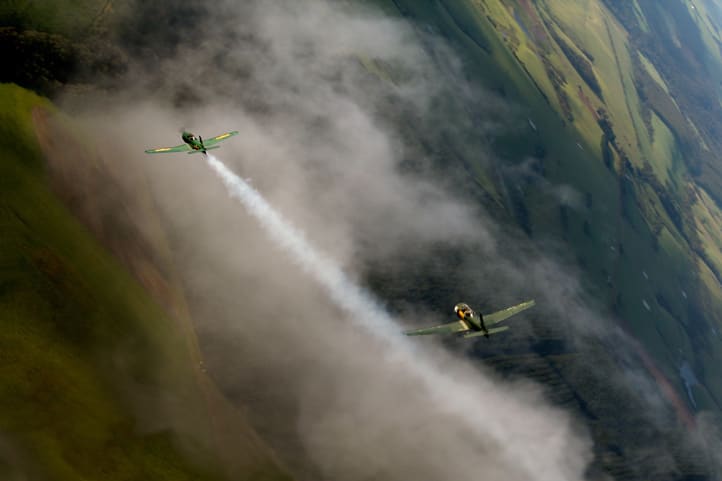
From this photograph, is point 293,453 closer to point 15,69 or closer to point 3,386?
point 3,386

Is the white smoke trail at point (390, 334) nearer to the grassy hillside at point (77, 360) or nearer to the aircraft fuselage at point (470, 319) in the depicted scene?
the grassy hillside at point (77, 360)

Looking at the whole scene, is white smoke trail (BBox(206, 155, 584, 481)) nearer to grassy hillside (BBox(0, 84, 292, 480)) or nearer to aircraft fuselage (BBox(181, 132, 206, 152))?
grassy hillside (BBox(0, 84, 292, 480))

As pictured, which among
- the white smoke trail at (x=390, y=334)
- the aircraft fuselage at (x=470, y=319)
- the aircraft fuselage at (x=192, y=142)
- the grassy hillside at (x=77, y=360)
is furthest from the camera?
the white smoke trail at (x=390, y=334)

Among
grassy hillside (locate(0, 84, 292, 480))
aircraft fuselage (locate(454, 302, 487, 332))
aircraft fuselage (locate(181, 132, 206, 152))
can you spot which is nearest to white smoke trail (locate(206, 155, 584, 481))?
grassy hillside (locate(0, 84, 292, 480))

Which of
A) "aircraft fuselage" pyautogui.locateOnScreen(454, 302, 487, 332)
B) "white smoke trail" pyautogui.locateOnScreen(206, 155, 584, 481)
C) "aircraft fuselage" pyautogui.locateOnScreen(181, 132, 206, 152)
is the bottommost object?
→ "white smoke trail" pyautogui.locateOnScreen(206, 155, 584, 481)

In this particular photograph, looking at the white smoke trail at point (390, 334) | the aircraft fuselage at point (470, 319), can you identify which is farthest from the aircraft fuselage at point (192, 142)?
the aircraft fuselage at point (470, 319)
